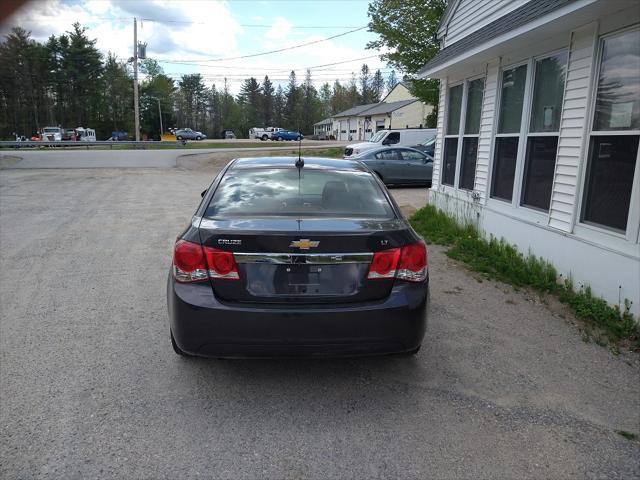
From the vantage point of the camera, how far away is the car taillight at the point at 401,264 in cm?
322

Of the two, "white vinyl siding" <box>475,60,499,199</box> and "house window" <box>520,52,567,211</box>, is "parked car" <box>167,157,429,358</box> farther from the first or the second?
"white vinyl siding" <box>475,60,499,199</box>

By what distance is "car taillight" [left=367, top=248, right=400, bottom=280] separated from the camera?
3.21 metres

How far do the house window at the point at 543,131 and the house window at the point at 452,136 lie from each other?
264 cm

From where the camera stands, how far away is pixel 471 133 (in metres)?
8.55

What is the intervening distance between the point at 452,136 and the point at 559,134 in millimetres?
3820

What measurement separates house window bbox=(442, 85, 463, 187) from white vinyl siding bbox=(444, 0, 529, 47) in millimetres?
1118

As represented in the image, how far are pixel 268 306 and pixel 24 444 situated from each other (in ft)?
5.16

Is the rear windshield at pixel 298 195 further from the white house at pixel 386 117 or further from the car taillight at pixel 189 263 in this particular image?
the white house at pixel 386 117

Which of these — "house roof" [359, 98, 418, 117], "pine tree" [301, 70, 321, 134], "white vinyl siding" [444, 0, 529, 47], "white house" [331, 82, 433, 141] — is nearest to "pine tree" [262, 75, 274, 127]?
"pine tree" [301, 70, 321, 134]

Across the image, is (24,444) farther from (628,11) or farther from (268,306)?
(628,11)

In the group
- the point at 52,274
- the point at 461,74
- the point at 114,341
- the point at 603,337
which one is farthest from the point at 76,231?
the point at 603,337

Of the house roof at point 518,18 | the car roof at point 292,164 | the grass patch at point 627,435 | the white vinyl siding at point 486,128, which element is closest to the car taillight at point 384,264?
the car roof at point 292,164

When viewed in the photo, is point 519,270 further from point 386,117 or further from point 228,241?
point 386,117

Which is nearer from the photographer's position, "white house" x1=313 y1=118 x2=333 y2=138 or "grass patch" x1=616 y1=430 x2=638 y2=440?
"grass patch" x1=616 y1=430 x2=638 y2=440
